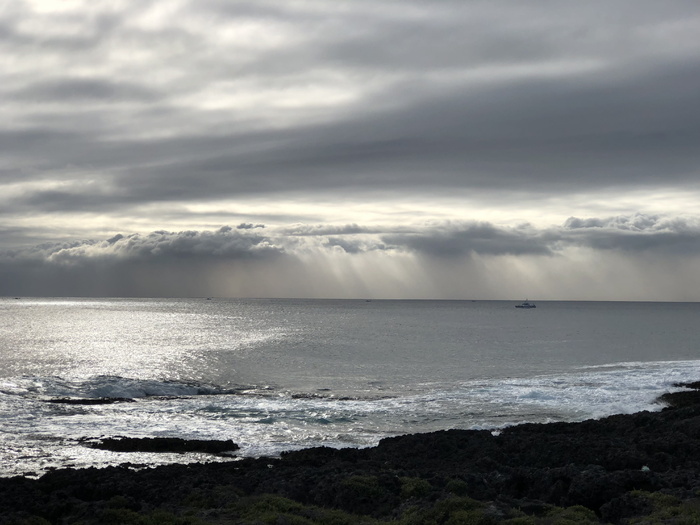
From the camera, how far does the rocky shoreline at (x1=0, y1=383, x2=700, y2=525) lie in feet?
55.0

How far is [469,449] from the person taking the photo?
27.2 meters

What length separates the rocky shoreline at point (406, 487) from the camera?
16.8 metres

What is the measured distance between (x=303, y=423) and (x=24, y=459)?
1498cm

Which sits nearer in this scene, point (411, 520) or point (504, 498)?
point (411, 520)

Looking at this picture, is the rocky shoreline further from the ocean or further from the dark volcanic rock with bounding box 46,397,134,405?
the dark volcanic rock with bounding box 46,397,134,405

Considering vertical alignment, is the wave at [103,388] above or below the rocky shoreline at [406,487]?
below

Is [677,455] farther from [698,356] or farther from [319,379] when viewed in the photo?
[698,356]

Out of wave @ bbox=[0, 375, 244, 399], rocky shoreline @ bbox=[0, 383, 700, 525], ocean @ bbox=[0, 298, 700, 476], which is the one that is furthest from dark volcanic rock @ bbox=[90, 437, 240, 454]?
wave @ bbox=[0, 375, 244, 399]

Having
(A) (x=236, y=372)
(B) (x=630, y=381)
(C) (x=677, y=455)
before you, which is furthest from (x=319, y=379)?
(C) (x=677, y=455)

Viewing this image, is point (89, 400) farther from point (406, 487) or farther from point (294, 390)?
point (406, 487)

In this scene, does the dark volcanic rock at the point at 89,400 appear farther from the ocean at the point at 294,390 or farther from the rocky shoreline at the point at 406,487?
the rocky shoreline at the point at 406,487

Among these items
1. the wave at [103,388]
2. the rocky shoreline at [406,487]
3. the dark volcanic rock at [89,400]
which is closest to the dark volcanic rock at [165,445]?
the rocky shoreline at [406,487]

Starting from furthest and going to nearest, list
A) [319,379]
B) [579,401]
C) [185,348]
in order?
[185,348] → [319,379] → [579,401]

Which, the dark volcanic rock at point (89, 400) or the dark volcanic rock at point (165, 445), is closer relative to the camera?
the dark volcanic rock at point (165, 445)
